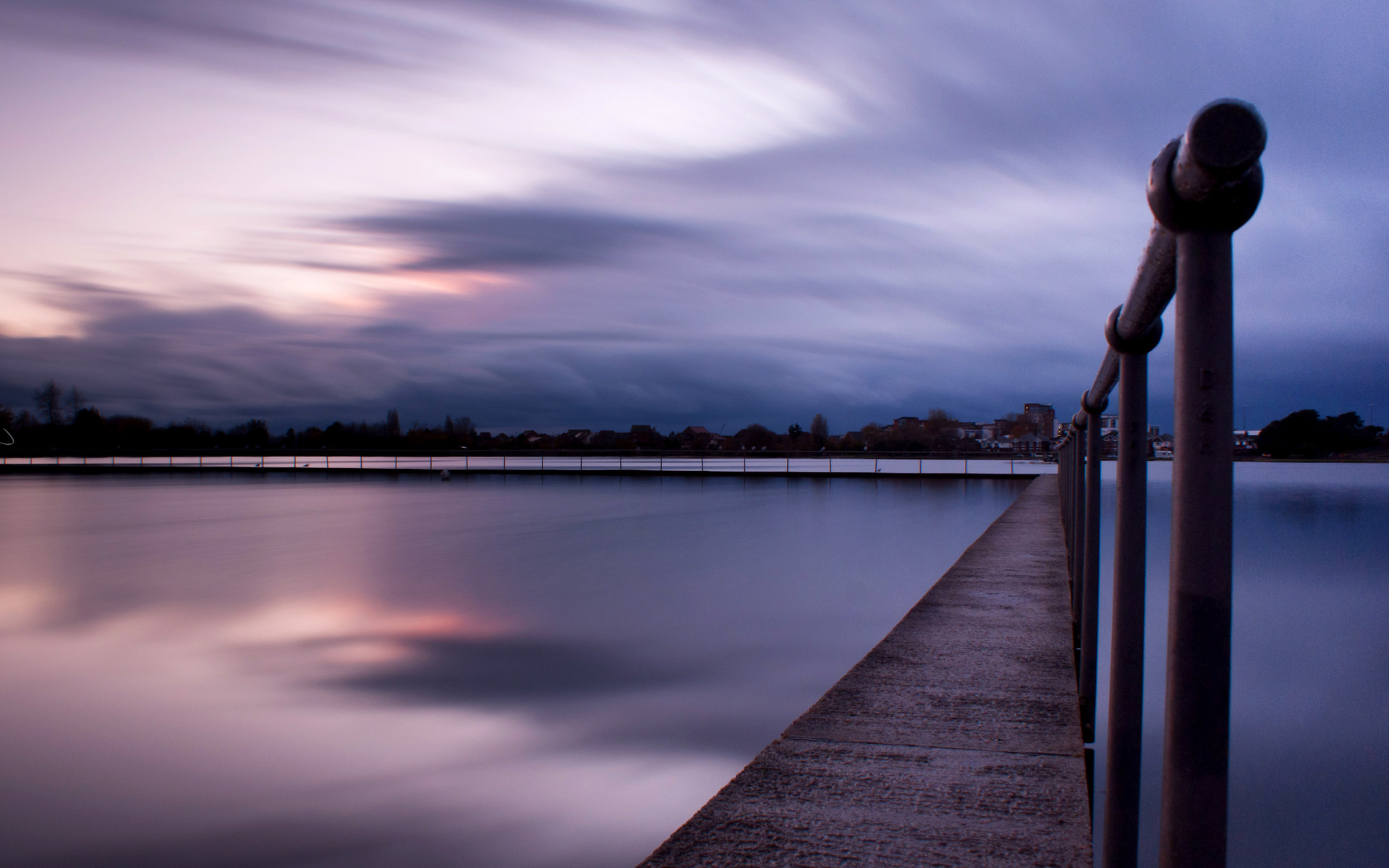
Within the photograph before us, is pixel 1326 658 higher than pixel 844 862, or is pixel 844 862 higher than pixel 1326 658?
pixel 844 862

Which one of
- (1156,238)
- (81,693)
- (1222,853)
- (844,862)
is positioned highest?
(1156,238)

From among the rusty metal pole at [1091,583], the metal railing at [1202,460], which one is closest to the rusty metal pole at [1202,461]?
the metal railing at [1202,460]

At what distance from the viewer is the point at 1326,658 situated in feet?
24.6

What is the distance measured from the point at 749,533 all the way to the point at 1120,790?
46.4ft

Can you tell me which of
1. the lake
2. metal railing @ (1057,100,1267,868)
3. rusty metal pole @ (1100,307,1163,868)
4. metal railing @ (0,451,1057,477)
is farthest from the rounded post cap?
metal railing @ (0,451,1057,477)

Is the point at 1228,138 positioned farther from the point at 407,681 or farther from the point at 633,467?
the point at 633,467

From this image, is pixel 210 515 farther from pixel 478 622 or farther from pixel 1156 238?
pixel 1156 238

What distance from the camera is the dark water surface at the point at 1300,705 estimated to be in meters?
4.49

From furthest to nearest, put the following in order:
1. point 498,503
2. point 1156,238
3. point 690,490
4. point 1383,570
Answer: point 690,490 → point 498,503 → point 1383,570 → point 1156,238

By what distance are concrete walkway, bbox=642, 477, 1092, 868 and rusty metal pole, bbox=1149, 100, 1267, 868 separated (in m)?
1.16

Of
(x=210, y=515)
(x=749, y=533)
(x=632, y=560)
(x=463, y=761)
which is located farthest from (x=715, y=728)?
(x=210, y=515)

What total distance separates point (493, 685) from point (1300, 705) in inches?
230

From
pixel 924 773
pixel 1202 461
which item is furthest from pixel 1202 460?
pixel 924 773

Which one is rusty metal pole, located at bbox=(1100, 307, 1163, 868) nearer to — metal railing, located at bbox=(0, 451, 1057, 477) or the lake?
the lake
